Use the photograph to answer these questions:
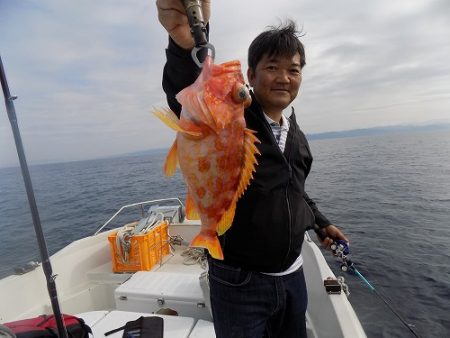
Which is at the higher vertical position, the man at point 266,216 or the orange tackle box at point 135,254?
the man at point 266,216

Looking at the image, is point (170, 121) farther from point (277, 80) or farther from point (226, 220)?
point (277, 80)

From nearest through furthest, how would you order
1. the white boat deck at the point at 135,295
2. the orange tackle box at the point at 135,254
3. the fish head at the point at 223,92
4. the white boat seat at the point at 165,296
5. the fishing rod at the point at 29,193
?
1. the fish head at the point at 223,92
2. the fishing rod at the point at 29,193
3. the white boat deck at the point at 135,295
4. the white boat seat at the point at 165,296
5. the orange tackle box at the point at 135,254

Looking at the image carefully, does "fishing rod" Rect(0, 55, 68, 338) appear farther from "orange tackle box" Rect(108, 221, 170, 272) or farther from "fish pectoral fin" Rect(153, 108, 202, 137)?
"orange tackle box" Rect(108, 221, 170, 272)

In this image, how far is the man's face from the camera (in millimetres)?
2094

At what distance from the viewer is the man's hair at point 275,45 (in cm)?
211

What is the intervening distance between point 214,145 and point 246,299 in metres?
1.06

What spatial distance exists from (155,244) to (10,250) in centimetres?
358

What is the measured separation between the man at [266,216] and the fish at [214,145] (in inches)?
11.6

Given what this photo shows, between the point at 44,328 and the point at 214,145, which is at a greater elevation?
the point at 214,145

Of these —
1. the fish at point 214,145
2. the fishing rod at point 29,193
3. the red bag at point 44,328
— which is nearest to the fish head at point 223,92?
the fish at point 214,145

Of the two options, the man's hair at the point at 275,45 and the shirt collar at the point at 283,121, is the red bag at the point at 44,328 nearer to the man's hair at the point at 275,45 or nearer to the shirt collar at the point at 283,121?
the shirt collar at the point at 283,121

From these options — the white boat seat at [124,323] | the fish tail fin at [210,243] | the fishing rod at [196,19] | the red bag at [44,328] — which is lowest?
the white boat seat at [124,323]

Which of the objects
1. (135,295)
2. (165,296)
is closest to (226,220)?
(165,296)

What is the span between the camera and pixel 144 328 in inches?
114
